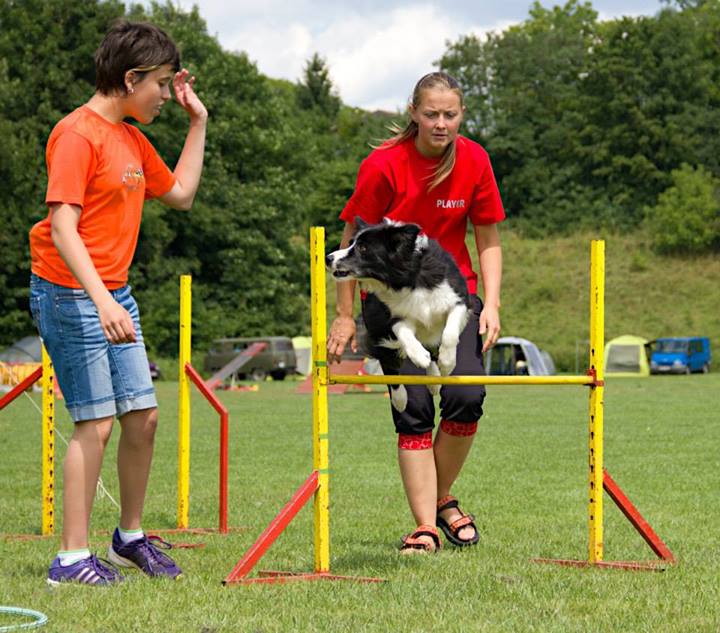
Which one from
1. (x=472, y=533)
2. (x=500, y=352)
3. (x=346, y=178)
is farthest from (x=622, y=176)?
(x=472, y=533)

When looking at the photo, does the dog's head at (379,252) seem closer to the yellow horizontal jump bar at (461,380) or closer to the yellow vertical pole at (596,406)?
the yellow horizontal jump bar at (461,380)

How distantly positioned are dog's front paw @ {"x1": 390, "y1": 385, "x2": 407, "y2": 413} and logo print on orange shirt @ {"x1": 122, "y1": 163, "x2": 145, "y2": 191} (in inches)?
64.9

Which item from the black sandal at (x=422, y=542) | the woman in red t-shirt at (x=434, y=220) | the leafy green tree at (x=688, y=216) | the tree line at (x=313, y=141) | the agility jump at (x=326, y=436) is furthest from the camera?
the leafy green tree at (x=688, y=216)

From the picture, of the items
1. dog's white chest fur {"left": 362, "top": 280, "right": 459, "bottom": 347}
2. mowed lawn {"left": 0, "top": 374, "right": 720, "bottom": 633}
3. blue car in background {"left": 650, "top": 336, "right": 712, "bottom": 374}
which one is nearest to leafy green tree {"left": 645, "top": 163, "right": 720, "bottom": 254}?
blue car in background {"left": 650, "top": 336, "right": 712, "bottom": 374}

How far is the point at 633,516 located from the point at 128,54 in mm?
2959

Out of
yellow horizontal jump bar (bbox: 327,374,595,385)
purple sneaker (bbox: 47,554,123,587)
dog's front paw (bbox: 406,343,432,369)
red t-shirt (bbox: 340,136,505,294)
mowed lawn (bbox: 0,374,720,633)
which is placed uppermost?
red t-shirt (bbox: 340,136,505,294)

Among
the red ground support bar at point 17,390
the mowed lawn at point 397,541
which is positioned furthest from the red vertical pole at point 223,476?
the red ground support bar at point 17,390

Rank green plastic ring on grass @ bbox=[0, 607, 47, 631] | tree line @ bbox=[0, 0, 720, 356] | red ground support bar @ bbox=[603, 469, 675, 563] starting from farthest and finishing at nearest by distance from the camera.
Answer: tree line @ bbox=[0, 0, 720, 356] → red ground support bar @ bbox=[603, 469, 675, 563] → green plastic ring on grass @ bbox=[0, 607, 47, 631]

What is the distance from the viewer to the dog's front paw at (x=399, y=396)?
5.59m

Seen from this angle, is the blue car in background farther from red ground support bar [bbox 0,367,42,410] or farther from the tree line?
red ground support bar [bbox 0,367,42,410]

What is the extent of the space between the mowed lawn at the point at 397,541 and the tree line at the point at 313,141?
23661mm

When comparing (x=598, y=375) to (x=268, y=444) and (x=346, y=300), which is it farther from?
(x=268, y=444)

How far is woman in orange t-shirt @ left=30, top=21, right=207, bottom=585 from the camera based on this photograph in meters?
4.49

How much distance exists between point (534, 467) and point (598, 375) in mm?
5706
